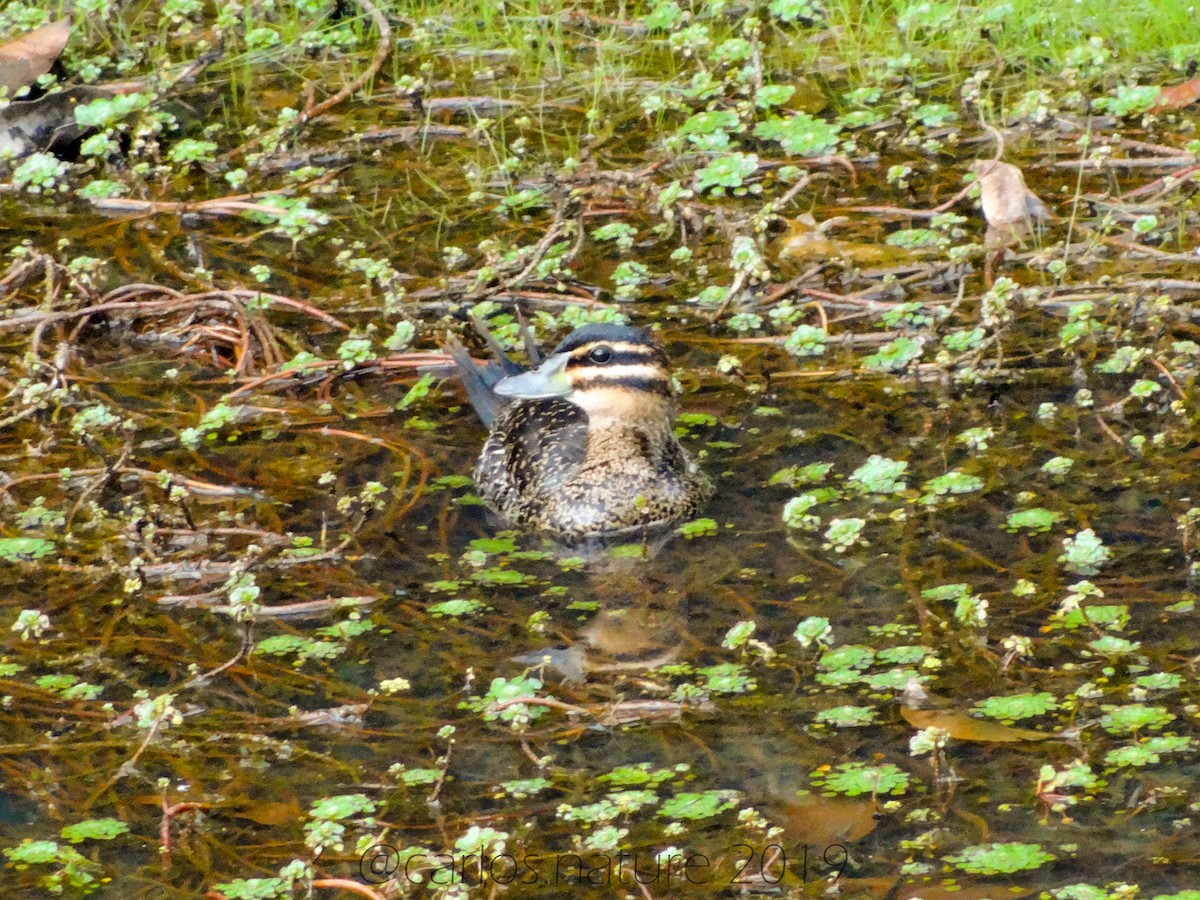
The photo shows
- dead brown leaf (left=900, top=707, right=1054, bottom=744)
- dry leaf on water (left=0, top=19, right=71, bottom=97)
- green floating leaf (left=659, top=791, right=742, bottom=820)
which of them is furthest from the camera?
dry leaf on water (left=0, top=19, right=71, bottom=97)

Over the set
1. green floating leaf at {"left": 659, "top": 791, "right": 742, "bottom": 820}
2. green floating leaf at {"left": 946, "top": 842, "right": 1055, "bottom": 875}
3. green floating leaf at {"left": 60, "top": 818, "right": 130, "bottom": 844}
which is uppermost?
green floating leaf at {"left": 946, "top": 842, "right": 1055, "bottom": 875}

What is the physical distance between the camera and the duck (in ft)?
20.9

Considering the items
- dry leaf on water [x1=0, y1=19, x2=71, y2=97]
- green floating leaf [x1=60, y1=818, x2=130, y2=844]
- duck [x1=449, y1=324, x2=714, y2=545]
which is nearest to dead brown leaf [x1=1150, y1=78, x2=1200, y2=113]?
duck [x1=449, y1=324, x2=714, y2=545]

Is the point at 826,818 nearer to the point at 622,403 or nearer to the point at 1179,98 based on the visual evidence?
the point at 622,403

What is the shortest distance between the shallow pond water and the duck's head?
15.6 inches

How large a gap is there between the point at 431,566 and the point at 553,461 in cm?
96

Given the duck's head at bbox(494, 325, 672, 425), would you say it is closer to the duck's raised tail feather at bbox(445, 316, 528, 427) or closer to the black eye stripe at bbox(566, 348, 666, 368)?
the black eye stripe at bbox(566, 348, 666, 368)

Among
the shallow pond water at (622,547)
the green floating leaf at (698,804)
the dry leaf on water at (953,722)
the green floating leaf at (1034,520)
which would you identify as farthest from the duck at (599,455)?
the green floating leaf at (698,804)

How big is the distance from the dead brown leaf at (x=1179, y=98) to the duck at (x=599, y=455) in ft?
12.6

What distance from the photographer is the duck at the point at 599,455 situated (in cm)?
638

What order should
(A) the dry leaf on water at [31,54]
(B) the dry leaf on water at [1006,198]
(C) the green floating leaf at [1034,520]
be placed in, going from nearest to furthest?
1. (C) the green floating leaf at [1034,520]
2. (B) the dry leaf on water at [1006,198]
3. (A) the dry leaf on water at [31,54]

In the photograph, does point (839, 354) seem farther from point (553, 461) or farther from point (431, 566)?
point (431, 566)

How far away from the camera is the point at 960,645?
5184mm

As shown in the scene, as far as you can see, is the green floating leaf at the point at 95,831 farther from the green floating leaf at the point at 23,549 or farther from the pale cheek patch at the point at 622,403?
the pale cheek patch at the point at 622,403
